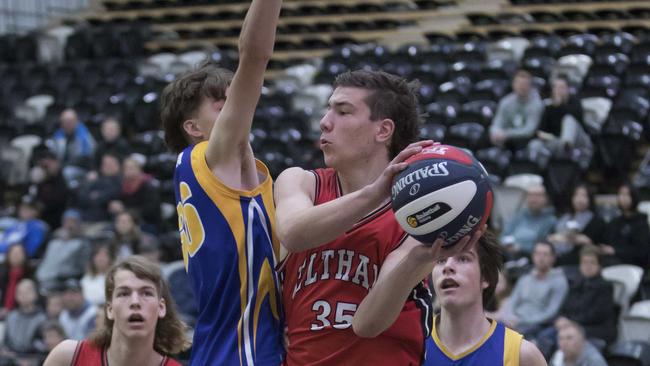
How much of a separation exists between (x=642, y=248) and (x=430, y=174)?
23.0 feet

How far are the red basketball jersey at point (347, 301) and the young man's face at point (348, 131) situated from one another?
0.19m

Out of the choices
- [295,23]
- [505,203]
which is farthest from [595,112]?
[295,23]

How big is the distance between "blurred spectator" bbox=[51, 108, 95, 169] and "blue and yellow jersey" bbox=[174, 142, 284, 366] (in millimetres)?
10353

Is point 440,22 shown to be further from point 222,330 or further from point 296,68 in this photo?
point 222,330

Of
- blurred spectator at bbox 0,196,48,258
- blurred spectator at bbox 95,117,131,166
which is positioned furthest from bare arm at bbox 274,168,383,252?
blurred spectator at bbox 95,117,131,166

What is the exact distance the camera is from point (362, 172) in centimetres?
377

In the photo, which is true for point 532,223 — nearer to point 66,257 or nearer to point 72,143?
point 66,257

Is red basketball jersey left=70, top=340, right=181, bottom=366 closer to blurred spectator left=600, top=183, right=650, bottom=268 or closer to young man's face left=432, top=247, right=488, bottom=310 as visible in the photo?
young man's face left=432, top=247, right=488, bottom=310

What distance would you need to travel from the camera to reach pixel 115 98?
16.0m

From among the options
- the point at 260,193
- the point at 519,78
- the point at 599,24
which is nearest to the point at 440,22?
the point at 599,24

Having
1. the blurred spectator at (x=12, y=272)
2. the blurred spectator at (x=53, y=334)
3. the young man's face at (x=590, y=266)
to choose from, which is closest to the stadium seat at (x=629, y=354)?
the young man's face at (x=590, y=266)

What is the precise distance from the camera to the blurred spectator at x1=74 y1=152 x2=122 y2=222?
41.5ft

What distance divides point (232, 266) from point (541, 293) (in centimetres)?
558

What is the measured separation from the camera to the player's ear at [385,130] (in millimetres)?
3748
